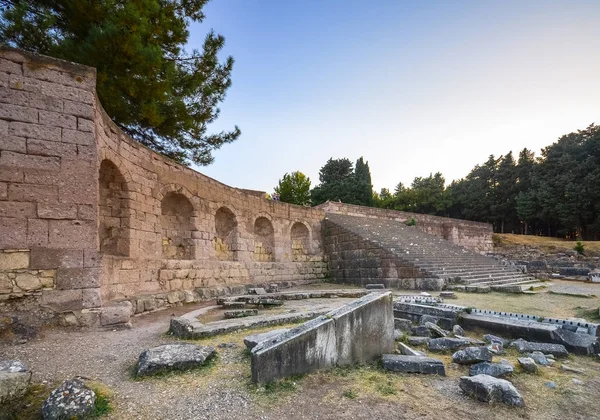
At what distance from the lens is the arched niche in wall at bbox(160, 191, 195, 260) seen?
8.30 metres

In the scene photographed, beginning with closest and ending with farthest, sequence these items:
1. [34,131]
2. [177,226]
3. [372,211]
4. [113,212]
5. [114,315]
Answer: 1. [34,131]
2. [114,315]
3. [113,212]
4. [177,226]
5. [372,211]

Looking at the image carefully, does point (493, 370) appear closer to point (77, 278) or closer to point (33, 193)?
point (77, 278)

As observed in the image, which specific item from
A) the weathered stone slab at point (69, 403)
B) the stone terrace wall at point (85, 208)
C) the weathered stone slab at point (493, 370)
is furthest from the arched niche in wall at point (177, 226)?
the weathered stone slab at point (493, 370)

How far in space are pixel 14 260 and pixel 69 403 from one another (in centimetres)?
314

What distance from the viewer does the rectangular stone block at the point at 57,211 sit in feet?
14.8

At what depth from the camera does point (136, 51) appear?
696cm

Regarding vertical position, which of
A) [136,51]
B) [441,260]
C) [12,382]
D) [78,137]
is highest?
[136,51]

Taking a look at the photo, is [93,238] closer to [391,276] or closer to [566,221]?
[391,276]

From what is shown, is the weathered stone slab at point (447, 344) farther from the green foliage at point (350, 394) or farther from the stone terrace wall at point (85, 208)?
the stone terrace wall at point (85, 208)

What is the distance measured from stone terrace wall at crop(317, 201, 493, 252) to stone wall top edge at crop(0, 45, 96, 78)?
44.3 feet

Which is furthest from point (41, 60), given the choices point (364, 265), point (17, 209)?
point (364, 265)

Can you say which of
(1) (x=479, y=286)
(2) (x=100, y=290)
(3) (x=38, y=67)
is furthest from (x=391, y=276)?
(3) (x=38, y=67)

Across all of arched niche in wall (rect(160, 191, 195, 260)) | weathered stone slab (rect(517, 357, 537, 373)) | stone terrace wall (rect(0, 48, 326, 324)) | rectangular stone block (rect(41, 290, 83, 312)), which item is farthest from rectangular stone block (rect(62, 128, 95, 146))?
weathered stone slab (rect(517, 357, 537, 373))

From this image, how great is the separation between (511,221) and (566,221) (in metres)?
6.26
